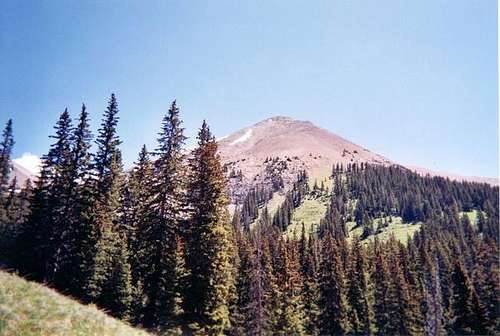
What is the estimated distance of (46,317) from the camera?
14.9 metres

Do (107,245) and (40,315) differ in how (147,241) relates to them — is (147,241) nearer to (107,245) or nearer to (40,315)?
(107,245)

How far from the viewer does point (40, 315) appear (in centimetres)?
1490

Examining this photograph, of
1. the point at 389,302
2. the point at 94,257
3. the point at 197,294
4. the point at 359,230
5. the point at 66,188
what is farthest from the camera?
the point at 359,230

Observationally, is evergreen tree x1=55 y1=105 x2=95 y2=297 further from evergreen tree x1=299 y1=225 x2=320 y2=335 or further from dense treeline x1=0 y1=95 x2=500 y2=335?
evergreen tree x1=299 y1=225 x2=320 y2=335

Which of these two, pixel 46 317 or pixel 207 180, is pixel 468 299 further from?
pixel 46 317

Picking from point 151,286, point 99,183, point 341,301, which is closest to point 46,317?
point 151,286

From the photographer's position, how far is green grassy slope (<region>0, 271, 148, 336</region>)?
13617mm

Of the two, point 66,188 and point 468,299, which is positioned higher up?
point 66,188

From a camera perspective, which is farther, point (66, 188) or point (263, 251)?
point (263, 251)

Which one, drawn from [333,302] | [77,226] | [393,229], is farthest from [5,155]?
[393,229]

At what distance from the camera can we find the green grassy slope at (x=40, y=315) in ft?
44.7

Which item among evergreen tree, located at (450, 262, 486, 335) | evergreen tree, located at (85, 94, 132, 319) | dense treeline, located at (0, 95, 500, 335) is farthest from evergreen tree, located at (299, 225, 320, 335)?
evergreen tree, located at (85, 94, 132, 319)

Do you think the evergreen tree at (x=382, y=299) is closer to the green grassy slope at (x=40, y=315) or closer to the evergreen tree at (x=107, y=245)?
the evergreen tree at (x=107, y=245)

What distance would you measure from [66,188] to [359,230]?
166731 millimetres
